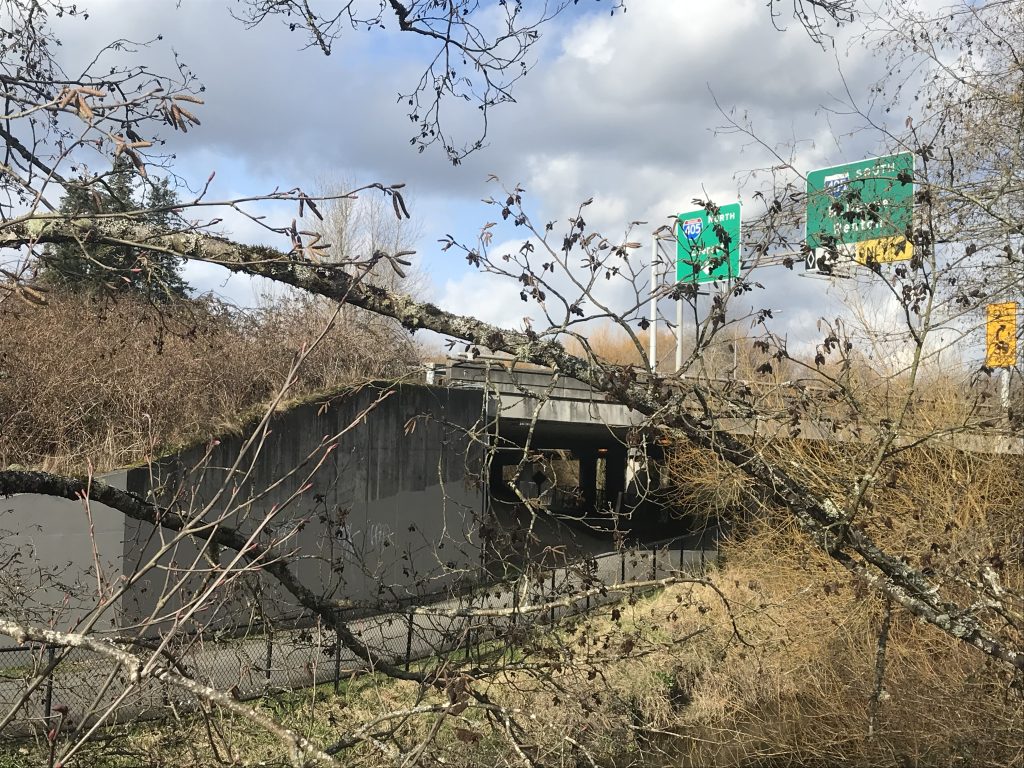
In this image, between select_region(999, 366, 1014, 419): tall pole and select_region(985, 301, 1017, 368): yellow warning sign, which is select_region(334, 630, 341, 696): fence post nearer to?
select_region(985, 301, 1017, 368): yellow warning sign

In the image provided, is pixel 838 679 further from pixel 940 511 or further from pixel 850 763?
pixel 940 511

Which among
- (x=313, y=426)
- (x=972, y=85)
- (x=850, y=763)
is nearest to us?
(x=972, y=85)

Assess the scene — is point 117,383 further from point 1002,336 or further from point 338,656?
point 1002,336

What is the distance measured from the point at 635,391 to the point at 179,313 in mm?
2505

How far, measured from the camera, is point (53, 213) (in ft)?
10.3

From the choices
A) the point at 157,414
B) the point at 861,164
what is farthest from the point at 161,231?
the point at 157,414

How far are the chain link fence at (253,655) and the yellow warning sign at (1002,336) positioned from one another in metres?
3.38

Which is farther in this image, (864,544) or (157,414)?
(157,414)

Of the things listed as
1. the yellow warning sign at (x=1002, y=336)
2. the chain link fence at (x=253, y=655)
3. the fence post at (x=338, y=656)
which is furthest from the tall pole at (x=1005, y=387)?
the fence post at (x=338, y=656)

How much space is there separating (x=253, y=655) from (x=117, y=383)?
5418mm

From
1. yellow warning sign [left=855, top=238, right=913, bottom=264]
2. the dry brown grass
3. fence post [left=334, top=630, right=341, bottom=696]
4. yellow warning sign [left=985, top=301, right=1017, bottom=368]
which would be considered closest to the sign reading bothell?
yellow warning sign [left=855, top=238, right=913, bottom=264]

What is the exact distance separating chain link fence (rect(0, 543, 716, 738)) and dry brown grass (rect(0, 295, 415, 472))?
12.2 ft

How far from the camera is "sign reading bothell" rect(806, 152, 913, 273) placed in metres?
5.48

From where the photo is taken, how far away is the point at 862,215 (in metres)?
5.64
